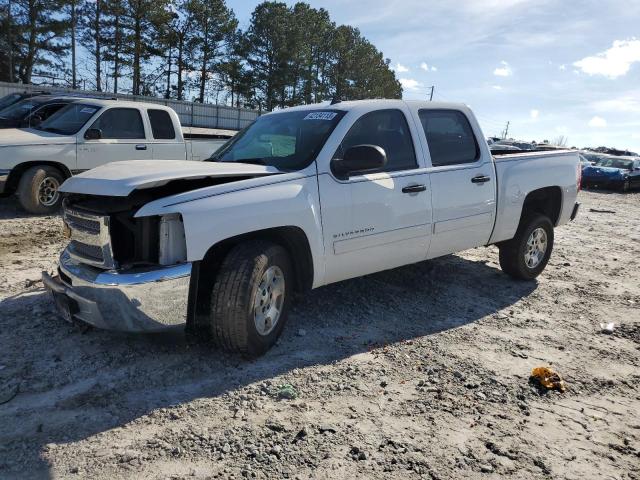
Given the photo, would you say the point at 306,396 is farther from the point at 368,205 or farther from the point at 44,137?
the point at 44,137

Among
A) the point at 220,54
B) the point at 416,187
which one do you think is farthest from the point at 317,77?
the point at 416,187

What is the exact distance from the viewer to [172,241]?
3.49 metres

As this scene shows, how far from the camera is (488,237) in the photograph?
571 cm

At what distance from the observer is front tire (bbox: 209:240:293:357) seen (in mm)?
3648

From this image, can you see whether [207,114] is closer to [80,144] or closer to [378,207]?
[80,144]

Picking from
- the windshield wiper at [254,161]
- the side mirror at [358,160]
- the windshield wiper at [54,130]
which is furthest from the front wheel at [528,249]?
the windshield wiper at [54,130]

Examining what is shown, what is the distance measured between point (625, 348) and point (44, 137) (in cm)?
824

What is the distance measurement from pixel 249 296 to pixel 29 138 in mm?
6404

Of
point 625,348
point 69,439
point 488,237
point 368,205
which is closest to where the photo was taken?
point 69,439

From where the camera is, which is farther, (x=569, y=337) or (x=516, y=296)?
(x=516, y=296)

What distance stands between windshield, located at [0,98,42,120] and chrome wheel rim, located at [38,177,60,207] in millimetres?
2074

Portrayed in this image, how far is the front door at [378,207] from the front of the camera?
4.25 metres

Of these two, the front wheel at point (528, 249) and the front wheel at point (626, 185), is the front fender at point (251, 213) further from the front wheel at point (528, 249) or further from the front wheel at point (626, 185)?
the front wheel at point (626, 185)

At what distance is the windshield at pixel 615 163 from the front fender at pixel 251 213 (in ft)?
76.7
